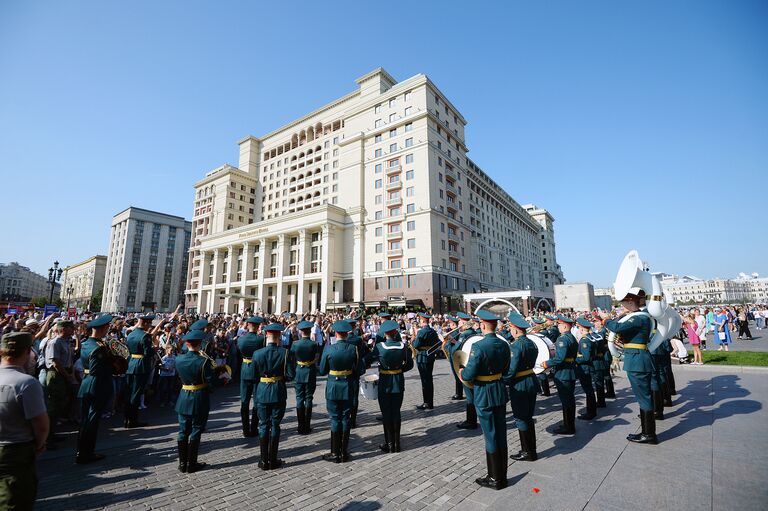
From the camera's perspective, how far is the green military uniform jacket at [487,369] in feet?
17.1

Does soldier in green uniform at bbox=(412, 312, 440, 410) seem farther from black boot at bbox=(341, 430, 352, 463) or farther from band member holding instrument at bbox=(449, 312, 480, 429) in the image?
black boot at bbox=(341, 430, 352, 463)

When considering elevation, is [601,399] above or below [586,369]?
below

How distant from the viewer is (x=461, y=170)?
60.9 m

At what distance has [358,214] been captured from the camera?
184 feet

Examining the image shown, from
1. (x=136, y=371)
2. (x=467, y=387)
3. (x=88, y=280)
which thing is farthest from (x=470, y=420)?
(x=88, y=280)

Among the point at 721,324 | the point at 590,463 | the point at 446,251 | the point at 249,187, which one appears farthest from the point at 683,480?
the point at 249,187

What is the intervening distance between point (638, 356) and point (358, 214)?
50938mm

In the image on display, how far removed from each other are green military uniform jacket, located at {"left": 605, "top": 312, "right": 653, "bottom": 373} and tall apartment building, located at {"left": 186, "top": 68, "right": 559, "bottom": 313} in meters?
40.6

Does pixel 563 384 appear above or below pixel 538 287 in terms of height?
below

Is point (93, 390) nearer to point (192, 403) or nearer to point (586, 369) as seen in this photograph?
point (192, 403)

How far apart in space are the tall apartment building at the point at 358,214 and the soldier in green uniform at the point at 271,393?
137 feet

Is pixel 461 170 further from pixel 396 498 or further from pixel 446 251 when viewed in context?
pixel 396 498

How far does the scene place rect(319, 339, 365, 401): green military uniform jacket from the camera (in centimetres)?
639

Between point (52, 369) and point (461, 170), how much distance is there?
60.2 meters
